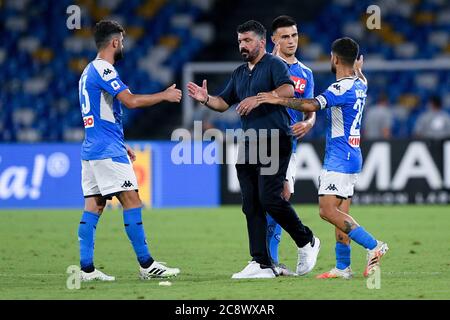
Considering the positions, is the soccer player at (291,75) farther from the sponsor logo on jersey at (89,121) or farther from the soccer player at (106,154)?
the sponsor logo on jersey at (89,121)

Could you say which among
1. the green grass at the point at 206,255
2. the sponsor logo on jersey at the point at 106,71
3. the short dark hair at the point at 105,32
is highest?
the short dark hair at the point at 105,32

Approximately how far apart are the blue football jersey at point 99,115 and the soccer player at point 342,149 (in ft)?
4.71

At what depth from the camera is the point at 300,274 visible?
32.0ft

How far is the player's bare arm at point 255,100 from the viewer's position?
9219 mm

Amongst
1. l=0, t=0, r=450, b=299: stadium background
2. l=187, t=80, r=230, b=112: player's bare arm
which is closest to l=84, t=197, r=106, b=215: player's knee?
l=187, t=80, r=230, b=112: player's bare arm

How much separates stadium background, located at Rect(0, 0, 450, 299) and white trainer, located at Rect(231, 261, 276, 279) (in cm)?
720

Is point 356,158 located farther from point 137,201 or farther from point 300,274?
point 137,201

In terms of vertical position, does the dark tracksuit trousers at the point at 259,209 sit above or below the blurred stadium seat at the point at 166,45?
below

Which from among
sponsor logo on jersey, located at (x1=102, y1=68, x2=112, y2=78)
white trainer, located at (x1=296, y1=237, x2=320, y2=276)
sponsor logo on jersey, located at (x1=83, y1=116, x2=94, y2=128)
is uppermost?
sponsor logo on jersey, located at (x1=102, y1=68, x2=112, y2=78)

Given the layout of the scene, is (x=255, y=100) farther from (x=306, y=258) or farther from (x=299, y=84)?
(x=306, y=258)

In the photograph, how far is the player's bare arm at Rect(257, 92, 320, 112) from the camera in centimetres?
920

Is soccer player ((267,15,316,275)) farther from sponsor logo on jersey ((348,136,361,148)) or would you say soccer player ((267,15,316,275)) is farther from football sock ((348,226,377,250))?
football sock ((348,226,377,250))

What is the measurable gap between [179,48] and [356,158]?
1737 centimetres

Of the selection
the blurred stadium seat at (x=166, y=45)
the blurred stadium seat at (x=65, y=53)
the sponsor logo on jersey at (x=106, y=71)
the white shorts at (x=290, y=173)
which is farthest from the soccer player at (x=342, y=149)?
the blurred stadium seat at (x=65, y=53)
